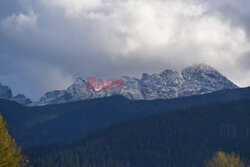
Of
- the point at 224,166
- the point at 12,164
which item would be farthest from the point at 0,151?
the point at 224,166

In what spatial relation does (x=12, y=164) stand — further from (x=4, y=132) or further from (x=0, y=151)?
(x=4, y=132)

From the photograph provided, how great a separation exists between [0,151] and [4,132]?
6.16 meters

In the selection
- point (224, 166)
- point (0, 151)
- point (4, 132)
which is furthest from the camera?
point (224, 166)

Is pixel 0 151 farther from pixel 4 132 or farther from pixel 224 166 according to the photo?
pixel 224 166

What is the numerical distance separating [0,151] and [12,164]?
2807 mm

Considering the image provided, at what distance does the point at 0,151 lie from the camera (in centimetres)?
5700

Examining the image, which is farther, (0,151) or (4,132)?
(4,132)

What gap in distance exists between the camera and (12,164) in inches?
2290

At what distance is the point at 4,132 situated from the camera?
62.7m

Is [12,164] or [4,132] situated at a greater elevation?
[4,132]

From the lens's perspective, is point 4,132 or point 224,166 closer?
point 4,132

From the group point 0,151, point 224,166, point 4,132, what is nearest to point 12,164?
point 0,151

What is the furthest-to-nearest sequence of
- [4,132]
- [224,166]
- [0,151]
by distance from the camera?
[224,166] → [4,132] → [0,151]

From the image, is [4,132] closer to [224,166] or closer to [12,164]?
[12,164]
